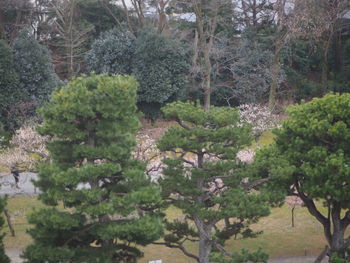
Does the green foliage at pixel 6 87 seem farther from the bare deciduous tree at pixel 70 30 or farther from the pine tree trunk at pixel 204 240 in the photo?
the pine tree trunk at pixel 204 240

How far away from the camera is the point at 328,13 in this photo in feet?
102

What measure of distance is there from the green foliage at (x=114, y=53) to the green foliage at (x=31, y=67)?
4000 mm

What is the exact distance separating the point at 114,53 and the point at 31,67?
563 centimetres

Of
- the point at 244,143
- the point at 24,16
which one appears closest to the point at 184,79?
the point at 24,16

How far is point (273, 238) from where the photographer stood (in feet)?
61.3

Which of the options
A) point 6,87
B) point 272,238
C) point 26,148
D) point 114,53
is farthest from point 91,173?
point 114,53

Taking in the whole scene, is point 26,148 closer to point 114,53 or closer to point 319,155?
point 319,155

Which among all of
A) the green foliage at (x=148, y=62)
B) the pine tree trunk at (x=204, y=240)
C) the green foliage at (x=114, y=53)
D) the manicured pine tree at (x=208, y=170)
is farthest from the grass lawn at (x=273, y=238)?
the green foliage at (x=114, y=53)

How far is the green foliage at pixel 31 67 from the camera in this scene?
30.4 m

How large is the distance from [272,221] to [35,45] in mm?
18550

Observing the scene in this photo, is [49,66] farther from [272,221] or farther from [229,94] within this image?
[272,221]

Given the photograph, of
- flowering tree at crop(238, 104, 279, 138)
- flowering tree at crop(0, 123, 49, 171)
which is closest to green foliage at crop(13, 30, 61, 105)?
flowering tree at crop(0, 123, 49, 171)

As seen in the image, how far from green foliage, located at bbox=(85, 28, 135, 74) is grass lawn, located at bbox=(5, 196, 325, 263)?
1420 cm

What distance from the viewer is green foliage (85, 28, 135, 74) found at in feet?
109
